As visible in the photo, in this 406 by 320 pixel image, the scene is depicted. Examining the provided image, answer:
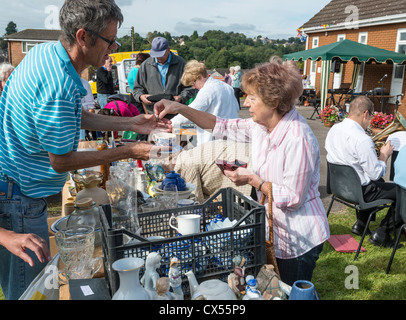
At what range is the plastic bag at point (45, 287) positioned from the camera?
1484 mm

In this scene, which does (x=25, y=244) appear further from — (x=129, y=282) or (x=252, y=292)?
(x=252, y=292)

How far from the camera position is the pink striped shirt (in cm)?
193

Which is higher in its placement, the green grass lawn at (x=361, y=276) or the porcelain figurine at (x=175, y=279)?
the porcelain figurine at (x=175, y=279)

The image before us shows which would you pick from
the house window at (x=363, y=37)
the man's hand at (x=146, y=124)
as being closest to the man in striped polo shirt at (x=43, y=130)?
the man's hand at (x=146, y=124)

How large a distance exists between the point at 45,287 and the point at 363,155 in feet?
11.4

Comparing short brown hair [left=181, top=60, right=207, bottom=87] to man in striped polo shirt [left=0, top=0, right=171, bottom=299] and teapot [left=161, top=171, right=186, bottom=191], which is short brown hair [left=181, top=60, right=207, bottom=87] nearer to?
teapot [left=161, top=171, right=186, bottom=191]

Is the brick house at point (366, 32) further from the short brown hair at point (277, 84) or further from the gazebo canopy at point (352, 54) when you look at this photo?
the short brown hair at point (277, 84)

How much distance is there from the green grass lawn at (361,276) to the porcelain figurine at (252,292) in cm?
225

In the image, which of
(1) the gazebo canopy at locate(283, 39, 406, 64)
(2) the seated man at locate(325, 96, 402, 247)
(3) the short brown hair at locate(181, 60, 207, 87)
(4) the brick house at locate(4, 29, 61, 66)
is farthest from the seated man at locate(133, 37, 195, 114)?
(4) the brick house at locate(4, 29, 61, 66)

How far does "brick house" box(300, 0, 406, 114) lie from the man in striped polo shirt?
15016 mm

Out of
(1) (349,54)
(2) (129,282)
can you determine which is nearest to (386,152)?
(2) (129,282)

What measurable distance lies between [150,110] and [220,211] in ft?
13.4

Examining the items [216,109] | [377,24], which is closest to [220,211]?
[216,109]

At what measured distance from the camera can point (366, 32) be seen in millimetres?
16078
